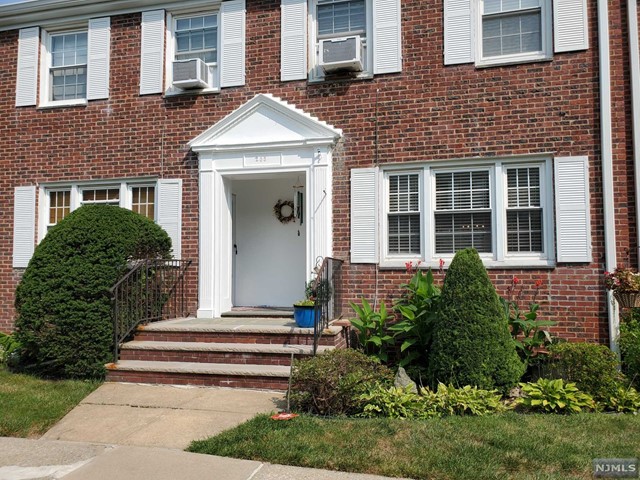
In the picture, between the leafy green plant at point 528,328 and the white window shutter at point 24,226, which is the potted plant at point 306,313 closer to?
the leafy green plant at point 528,328

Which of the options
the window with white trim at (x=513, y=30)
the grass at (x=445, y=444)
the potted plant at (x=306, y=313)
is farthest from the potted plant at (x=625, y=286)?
the potted plant at (x=306, y=313)

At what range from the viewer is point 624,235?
744 centimetres

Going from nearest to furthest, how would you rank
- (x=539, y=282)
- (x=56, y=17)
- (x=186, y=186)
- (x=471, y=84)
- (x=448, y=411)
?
(x=448, y=411), (x=539, y=282), (x=471, y=84), (x=186, y=186), (x=56, y=17)

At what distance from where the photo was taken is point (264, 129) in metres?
8.83

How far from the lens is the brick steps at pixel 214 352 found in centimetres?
Answer: 702

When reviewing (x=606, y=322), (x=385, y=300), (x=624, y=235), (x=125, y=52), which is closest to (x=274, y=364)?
(x=385, y=300)

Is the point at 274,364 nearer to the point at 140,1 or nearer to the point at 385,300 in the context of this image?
the point at 385,300

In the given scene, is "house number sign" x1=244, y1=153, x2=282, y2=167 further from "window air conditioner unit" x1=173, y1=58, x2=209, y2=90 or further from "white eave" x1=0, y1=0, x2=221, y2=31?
"white eave" x1=0, y1=0, x2=221, y2=31

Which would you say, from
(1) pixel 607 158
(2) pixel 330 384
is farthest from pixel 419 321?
(1) pixel 607 158

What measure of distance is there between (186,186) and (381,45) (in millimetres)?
3734

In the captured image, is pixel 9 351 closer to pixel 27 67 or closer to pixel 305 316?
pixel 305 316

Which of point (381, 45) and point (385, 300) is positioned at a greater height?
point (381, 45)

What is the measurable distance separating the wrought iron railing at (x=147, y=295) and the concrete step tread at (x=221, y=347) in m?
0.29

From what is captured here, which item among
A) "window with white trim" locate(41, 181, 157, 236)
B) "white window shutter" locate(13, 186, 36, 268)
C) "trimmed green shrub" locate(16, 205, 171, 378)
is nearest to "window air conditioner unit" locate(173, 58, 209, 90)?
"window with white trim" locate(41, 181, 157, 236)
